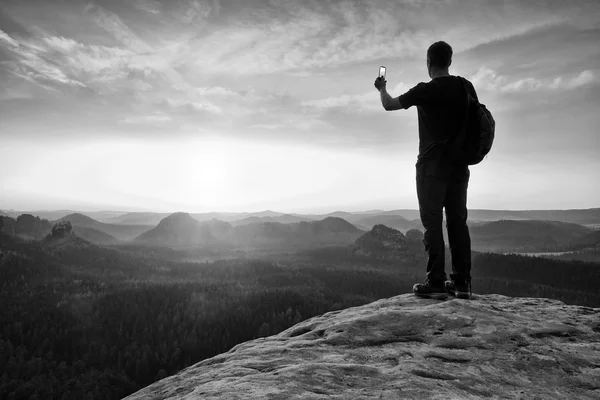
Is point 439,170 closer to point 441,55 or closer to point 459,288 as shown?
point 441,55

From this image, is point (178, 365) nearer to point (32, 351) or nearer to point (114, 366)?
point (114, 366)

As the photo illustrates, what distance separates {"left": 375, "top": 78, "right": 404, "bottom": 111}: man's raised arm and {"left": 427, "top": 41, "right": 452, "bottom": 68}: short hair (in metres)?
1.06

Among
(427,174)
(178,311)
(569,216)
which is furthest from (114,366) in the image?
(569,216)

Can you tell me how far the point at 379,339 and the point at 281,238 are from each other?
69875 mm

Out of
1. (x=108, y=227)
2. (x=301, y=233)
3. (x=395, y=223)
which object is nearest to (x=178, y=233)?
(x=301, y=233)

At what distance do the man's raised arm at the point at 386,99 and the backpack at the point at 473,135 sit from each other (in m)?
1.09

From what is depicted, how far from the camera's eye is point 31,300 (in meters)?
14.9

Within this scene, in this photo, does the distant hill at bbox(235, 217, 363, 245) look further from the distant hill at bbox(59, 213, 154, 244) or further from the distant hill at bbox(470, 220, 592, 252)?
the distant hill at bbox(470, 220, 592, 252)

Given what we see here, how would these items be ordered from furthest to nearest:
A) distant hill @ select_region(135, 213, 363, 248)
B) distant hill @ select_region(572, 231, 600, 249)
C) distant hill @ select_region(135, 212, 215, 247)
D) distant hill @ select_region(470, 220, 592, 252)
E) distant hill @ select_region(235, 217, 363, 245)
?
distant hill @ select_region(470, 220, 592, 252) → distant hill @ select_region(235, 217, 363, 245) → distant hill @ select_region(572, 231, 600, 249) → distant hill @ select_region(135, 213, 363, 248) → distant hill @ select_region(135, 212, 215, 247)

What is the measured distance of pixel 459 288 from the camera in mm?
5512

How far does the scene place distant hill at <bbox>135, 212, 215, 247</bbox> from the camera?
195ft

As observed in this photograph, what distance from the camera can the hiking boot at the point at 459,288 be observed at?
5.35 metres

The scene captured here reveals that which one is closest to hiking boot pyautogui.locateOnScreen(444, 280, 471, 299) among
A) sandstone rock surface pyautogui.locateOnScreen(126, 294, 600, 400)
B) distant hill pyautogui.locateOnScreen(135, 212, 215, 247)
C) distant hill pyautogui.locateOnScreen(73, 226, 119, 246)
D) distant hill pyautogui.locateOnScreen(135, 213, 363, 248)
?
sandstone rock surface pyautogui.locateOnScreen(126, 294, 600, 400)

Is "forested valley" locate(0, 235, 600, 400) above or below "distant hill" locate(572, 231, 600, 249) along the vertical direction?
above
